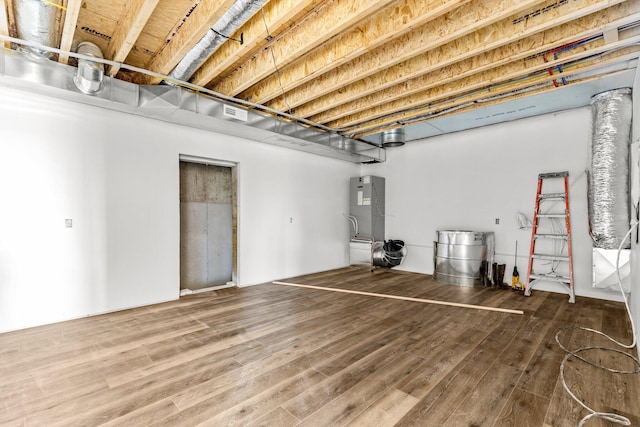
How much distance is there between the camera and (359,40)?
2.64 meters

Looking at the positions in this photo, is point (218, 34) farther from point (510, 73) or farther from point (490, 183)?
A: point (490, 183)

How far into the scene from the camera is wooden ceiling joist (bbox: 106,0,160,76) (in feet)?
6.87

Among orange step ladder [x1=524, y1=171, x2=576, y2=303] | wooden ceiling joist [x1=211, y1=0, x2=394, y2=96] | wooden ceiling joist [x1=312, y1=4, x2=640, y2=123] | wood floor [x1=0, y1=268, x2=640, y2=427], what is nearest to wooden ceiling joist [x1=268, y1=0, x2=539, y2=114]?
wooden ceiling joist [x1=312, y1=4, x2=640, y2=123]

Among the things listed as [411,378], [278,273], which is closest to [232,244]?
[278,273]

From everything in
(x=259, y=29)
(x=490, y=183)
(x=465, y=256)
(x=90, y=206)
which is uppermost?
(x=259, y=29)

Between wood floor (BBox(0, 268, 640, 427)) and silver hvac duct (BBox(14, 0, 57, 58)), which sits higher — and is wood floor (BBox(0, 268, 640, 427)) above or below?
below

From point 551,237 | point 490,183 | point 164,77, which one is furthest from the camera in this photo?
point 490,183

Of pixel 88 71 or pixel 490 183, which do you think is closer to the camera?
pixel 88 71

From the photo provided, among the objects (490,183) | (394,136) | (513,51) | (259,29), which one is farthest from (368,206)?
(259,29)

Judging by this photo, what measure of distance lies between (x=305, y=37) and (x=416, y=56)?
122cm

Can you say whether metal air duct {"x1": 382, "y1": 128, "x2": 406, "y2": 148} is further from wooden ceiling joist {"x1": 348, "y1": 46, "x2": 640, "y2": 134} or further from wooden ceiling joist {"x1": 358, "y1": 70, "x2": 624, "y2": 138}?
wooden ceiling joist {"x1": 348, "y1": 46, "x2": 640, "y2": 134}

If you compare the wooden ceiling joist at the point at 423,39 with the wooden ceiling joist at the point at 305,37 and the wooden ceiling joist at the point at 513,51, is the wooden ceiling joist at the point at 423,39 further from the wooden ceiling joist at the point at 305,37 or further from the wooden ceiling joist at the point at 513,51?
the wooden ceiling joist at the point at 305,37

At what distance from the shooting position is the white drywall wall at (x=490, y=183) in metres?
4.22

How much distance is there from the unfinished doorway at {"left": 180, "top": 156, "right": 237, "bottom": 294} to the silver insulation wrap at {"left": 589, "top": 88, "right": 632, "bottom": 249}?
4998 mm
